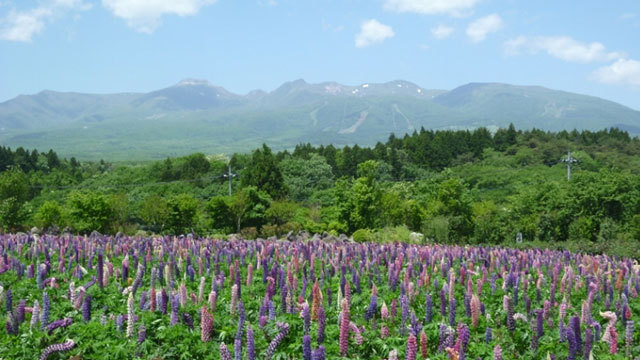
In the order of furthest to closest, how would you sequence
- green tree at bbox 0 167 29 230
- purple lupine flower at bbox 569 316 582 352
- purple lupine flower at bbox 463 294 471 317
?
green tree at bbox 0 167 29 230, purple lupine flower at bbox 463 294 471 317, purple lupine flower at bbox 569 316 582 352

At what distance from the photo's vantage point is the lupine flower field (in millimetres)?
6309

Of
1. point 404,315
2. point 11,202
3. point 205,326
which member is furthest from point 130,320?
point 11,202

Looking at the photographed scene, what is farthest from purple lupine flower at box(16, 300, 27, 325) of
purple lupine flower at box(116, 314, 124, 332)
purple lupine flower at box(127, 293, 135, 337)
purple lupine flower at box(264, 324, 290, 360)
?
purple lupine flower at box(264, 324, 290, 360)

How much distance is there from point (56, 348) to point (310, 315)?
3102 millimetres

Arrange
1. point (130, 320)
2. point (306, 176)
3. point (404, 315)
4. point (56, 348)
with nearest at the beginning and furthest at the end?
1. point (56, 348)
2. point (130, 320)
3. point (404, 315)
4. point (306, 176)

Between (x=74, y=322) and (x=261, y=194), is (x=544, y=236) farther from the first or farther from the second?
(x=74, y=322)

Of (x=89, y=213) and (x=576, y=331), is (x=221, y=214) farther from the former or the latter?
(x=576, y=331)

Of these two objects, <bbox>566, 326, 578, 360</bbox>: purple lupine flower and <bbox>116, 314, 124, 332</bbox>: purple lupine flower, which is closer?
<bbox>566, 326, 578, 360</bbox>: purple lupine flower

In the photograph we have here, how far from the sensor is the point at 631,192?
28500 mm

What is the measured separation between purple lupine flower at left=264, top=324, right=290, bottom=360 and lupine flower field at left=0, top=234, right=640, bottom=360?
1 cm

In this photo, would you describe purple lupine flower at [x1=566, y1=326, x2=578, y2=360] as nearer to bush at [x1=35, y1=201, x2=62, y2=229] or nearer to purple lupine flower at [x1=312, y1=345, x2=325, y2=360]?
purple lupine flower at [x1=312, y1=345, x2=325, y2=360]

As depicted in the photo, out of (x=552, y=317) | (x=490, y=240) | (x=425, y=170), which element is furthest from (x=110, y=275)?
(x=425, y=170)

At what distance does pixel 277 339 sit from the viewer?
5.95m

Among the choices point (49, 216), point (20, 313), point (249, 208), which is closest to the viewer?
point (20, 313)
